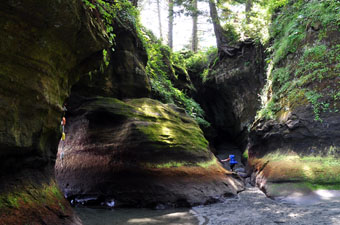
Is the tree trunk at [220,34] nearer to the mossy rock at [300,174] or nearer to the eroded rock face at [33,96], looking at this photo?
the mossy rock at [300,174]

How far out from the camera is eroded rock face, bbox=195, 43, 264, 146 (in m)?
15.2

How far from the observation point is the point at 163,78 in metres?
13.8

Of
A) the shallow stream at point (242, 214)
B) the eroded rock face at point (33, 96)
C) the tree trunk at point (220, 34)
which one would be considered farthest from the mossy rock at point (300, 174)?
the tree trunk at point (220, 34)

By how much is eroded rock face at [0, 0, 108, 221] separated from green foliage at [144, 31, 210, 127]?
724cm

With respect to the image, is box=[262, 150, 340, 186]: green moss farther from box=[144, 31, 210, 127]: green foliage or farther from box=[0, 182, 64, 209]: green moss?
box=[144, 31, 210, 127]: green foliage

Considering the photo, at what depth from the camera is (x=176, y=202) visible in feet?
20.5

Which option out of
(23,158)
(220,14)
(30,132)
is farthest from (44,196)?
(220,14)

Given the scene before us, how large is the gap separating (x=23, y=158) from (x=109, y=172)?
317cm

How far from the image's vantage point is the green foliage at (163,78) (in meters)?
12.2

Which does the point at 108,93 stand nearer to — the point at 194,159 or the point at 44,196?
the point at 194,159

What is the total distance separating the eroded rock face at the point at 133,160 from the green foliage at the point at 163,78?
398cm

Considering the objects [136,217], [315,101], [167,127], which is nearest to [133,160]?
[167,127]

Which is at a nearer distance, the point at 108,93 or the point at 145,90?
the point at 108,93

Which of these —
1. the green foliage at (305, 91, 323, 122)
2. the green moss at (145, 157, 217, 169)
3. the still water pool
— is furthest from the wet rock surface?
the green foliage at (305, 91, 323, 122)
